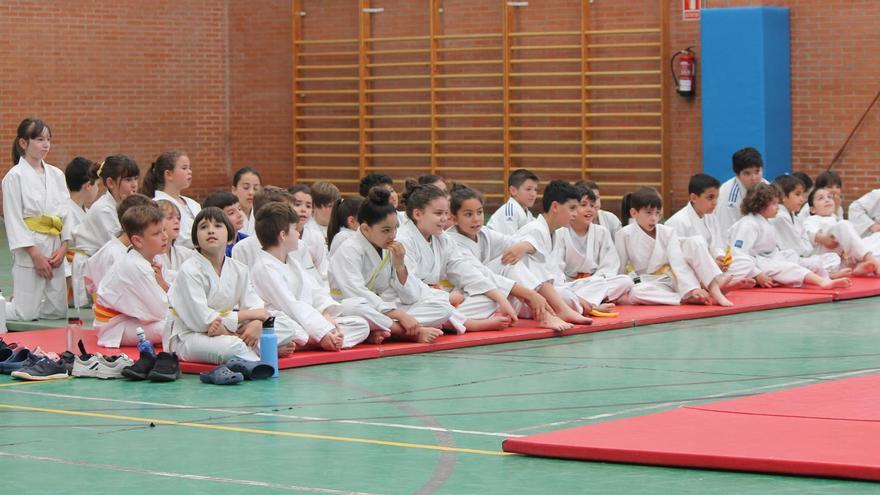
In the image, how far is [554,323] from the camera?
819cm

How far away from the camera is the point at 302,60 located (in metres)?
19.1

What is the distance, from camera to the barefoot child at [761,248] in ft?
33.5

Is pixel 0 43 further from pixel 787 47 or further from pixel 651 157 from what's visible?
pixel 787 47

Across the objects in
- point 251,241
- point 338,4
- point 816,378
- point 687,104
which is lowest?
point 816,378

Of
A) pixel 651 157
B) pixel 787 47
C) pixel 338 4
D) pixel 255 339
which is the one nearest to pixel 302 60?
pixel 338 4

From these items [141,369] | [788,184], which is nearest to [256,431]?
[141,369]

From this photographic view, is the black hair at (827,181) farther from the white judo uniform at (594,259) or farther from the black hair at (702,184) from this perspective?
the white judo uniform at (594,259)

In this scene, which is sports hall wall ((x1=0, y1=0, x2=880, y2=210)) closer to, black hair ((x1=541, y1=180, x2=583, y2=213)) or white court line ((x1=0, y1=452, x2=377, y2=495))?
black hair ((x1=541, y1=180, x2=583, y2=213))

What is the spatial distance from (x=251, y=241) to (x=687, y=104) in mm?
9552

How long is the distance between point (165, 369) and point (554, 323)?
2.47 metres

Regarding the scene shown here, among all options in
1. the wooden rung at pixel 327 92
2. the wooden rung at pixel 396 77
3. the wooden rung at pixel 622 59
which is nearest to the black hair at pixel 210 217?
the wooden rung at pixel 622 59

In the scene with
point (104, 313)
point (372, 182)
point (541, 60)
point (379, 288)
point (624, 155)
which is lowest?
point (104, 313)

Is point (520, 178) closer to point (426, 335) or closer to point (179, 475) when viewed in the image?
point (426, 335)

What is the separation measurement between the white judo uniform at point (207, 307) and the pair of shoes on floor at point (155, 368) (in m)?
0.17
